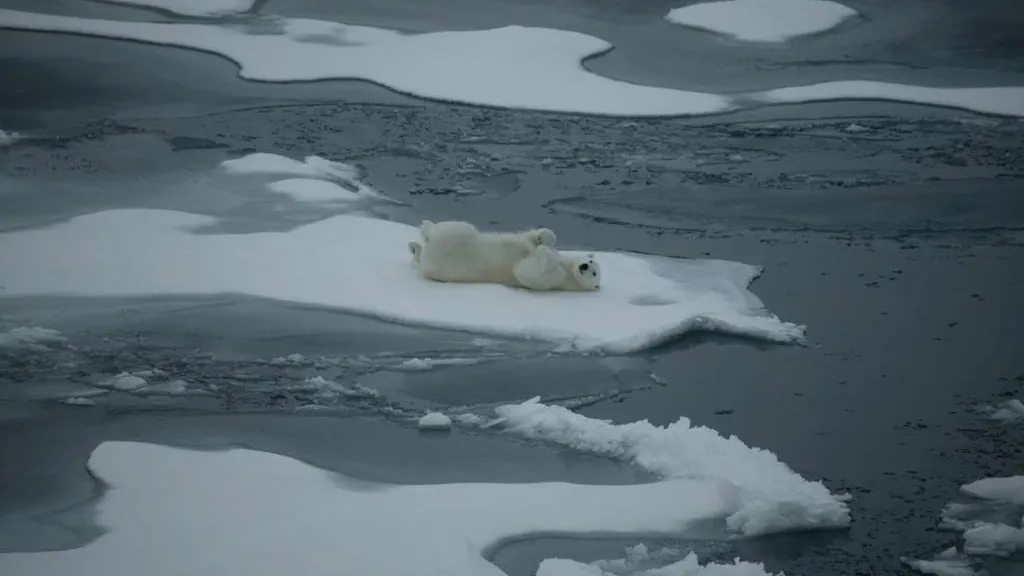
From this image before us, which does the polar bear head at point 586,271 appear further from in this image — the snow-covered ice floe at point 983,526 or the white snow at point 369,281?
the snow-covered ice floe at point 983,526

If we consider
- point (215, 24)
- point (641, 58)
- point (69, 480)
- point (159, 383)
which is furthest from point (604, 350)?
point (215, 24)

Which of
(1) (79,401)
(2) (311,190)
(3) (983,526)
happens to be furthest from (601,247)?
(3) (983,526)

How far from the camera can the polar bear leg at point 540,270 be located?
21.0 feet

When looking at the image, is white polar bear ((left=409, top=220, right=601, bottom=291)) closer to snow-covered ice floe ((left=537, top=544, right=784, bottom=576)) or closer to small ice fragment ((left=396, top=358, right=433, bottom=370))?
small ice fragment ((left=396, top=358, right=433, bottom=370))

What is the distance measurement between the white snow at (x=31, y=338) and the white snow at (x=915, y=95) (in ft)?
20.9

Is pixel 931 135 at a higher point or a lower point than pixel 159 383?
higher

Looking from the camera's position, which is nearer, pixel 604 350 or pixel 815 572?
pixel 815 572

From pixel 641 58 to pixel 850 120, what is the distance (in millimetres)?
2344

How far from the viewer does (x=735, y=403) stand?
542 cm

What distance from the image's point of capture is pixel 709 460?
4.77m

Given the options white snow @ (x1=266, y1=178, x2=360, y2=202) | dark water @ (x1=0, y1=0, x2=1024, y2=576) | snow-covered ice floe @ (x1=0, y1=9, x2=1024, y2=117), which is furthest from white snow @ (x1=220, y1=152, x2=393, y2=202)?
snow-covered ice floe @ (x1=0, y1=9, x2=1024, y2=117)

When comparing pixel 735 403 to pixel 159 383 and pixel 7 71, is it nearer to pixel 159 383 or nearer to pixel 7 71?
pixel 159 383

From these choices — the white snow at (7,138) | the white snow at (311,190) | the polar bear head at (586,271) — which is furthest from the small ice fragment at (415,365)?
the white snow at (7,138)

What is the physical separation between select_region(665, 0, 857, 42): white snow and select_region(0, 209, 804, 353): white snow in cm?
641
